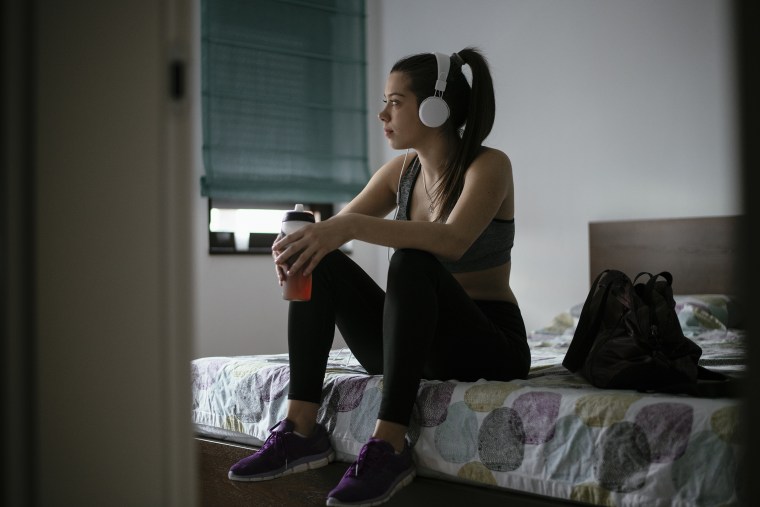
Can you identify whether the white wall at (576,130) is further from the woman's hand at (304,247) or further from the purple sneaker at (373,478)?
the purple sneaker at (373,478)

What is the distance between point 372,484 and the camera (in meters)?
1.32

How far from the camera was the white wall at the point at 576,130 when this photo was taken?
3254mm

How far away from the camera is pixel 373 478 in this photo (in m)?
1.33

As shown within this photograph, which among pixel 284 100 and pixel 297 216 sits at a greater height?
pixel 284 100

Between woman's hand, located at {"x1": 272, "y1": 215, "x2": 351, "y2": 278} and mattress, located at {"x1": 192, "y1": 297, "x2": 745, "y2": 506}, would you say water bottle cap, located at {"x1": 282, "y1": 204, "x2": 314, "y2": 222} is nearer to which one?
woman's hand, located at {"x1": 272, "y1": 215, "x2": 351, "y2": 278}

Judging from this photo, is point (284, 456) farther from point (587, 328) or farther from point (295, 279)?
point (587, 328)

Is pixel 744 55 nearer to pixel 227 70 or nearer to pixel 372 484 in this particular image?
pixel 372 484

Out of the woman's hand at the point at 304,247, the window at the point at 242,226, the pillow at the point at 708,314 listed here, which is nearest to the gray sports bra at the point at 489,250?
the woman's hand at the point at 304,247

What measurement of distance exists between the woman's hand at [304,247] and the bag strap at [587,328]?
0.51 meters

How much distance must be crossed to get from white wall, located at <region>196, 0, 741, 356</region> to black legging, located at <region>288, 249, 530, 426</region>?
1892 mm

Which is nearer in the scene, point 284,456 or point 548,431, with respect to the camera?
point 548,431

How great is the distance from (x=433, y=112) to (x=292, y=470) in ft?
2.67

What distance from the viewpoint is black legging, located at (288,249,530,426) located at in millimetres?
1416

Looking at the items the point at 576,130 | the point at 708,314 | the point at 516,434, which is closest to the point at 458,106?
the point at 516,434
